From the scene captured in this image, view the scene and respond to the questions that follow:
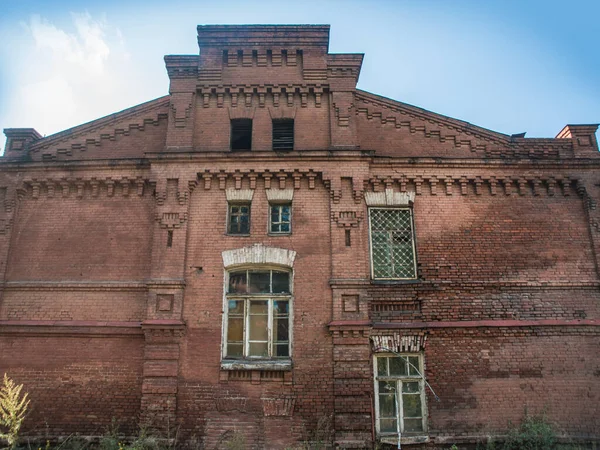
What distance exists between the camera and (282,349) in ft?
32.7

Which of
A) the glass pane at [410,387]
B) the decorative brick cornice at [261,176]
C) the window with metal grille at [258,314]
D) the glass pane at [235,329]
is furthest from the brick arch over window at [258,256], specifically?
the glass pane at [410,387]

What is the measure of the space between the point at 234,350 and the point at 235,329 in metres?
0.42

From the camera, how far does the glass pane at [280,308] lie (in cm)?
1013

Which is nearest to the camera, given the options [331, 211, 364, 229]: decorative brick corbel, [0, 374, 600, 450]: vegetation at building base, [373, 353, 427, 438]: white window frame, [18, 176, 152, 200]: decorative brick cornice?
[0, 374, 600, 450]: vegetation at building base

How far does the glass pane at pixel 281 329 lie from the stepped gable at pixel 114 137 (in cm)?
506

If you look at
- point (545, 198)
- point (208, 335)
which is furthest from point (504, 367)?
point (208, 335)

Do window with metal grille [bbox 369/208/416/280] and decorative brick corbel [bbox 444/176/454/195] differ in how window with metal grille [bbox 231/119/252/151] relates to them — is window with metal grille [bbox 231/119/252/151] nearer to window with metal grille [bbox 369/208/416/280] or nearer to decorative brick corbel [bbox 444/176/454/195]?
window with metal grille [bbox 369/208/416/280]

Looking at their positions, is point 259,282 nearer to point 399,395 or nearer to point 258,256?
point 258,256

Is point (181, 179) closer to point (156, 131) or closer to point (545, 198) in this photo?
point (156, 131)

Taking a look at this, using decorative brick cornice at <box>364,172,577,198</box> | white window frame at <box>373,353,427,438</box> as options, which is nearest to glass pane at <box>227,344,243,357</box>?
white window frame at <box>373,353,427,438</box>

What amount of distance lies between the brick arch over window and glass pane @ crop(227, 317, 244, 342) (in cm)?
113

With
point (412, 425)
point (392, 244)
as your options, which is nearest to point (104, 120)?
point (392, 244)

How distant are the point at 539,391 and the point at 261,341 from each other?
567 centimetres

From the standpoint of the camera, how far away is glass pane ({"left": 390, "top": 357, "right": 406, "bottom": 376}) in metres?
9.90
